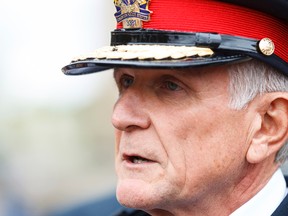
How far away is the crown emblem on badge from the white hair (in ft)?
1.21

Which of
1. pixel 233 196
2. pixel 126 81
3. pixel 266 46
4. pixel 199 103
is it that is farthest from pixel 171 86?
pixel 233 196

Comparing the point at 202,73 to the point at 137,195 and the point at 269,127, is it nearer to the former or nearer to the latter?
the point at 269,127

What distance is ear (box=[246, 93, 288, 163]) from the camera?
294 cm

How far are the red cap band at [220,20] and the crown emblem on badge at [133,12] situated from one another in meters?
0.07

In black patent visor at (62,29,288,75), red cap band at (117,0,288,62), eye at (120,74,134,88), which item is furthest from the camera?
eye at (120,74,134,88)

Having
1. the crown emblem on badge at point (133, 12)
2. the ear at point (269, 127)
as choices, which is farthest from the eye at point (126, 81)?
the ear at point (269, 127)

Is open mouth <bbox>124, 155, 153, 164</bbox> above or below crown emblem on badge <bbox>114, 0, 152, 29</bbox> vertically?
below

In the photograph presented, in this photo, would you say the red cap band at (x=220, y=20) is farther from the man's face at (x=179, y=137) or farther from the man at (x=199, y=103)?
the man's face at (x=179, y=137)

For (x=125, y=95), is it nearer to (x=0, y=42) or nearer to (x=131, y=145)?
(x=131, y=145)

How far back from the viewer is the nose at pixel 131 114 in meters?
2.91

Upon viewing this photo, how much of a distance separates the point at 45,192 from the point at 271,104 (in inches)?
201

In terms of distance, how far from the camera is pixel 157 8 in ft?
9.69

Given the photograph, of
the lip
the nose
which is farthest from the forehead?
the lip

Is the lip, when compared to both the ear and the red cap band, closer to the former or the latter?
the ear
